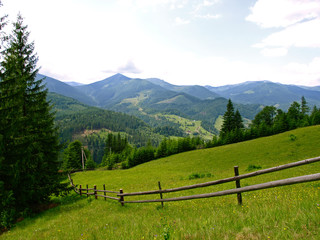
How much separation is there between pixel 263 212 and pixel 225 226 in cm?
138

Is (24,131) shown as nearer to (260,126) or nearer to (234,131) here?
(234,131)

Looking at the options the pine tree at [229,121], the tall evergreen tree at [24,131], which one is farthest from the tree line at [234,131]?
the tall evergreen tree at [24,131]

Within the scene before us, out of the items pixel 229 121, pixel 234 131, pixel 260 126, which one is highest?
pixel 229 121

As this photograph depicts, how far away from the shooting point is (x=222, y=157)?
1686 inches

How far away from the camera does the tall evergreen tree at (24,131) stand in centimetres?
1446

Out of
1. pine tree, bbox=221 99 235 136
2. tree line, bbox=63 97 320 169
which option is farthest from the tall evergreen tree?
pine tree, bbox=221 99 235 136

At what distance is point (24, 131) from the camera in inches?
636

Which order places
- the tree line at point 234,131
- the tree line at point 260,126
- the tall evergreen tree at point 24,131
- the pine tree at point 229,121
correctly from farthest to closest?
the pine tree at point 229,121
the tree line at point 234,131
the tree line at point 260,126
the tall evergreen tree at point 24,131

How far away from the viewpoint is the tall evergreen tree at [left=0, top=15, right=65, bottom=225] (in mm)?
14461

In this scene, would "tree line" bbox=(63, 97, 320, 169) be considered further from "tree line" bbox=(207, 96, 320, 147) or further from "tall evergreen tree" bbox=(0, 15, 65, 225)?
"tall evergreen tree" bbox=(0, 15, 65, 225)

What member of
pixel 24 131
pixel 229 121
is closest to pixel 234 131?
pixel 229 121

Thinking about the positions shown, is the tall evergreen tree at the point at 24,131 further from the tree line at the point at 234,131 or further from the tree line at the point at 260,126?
the tree line at the point at 260,126

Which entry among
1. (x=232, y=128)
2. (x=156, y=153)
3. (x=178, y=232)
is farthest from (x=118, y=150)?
(x=178, y=232)

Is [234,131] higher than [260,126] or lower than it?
lower
